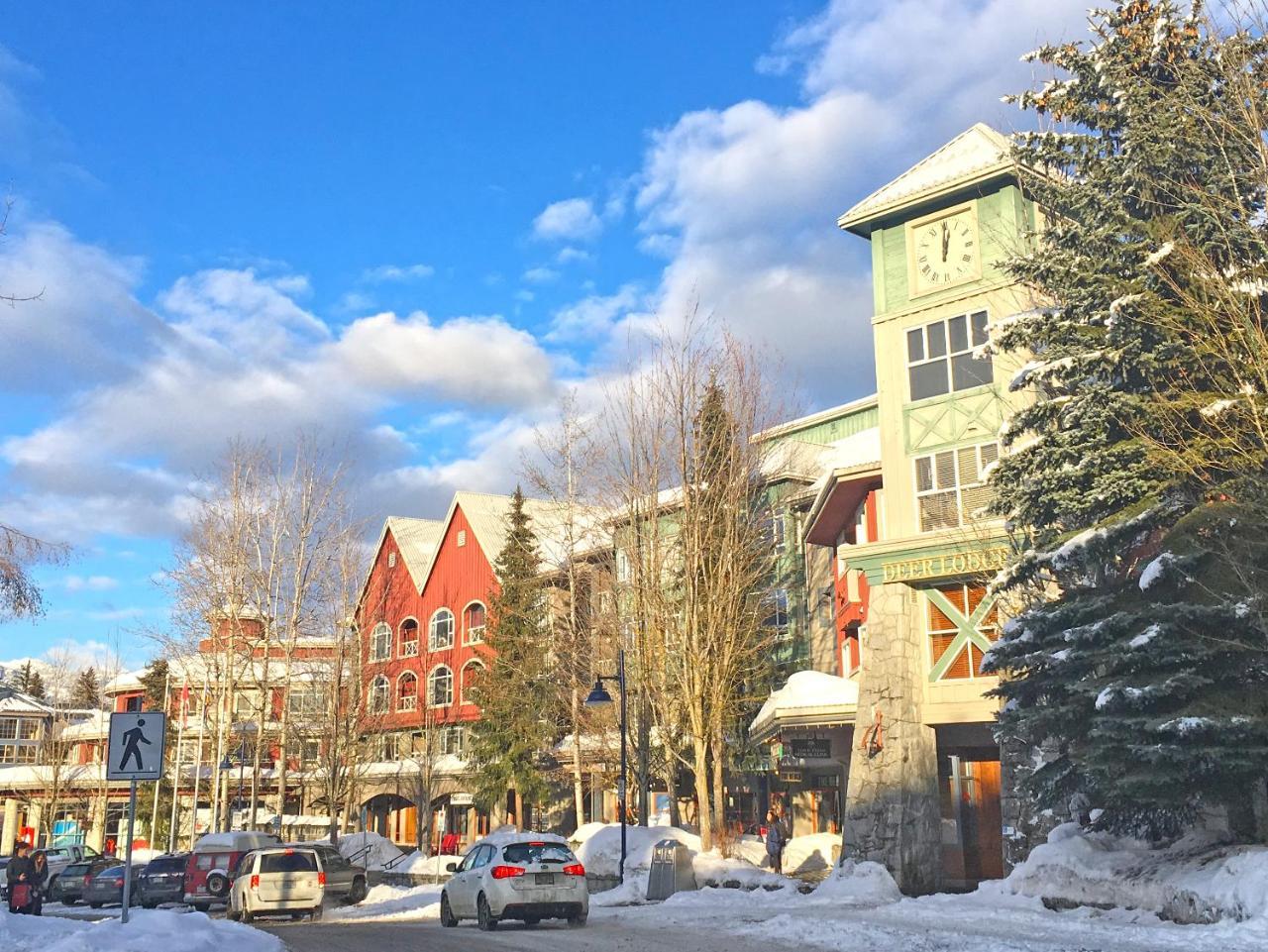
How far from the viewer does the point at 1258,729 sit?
1513 centimetres

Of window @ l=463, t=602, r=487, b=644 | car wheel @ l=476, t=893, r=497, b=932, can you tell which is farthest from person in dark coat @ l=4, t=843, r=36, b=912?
window @ l=463, t=602, r=487, b=644

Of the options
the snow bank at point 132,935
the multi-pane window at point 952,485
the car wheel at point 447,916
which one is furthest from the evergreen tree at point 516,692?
the snow bank at point 132,935

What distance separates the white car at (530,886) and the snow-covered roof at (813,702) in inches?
452

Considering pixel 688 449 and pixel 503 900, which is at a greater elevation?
pixel 688 449

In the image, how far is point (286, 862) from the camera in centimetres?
2366

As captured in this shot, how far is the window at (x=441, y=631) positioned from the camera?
59.4 meters

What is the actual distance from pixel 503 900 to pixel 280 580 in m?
32.9

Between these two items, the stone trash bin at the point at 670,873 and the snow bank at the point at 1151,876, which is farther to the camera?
the stone trash bin at the point at 670,873

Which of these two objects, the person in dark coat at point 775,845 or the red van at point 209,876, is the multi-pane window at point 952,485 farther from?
the red van at point 209,876

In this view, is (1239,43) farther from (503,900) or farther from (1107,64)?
(503,900)

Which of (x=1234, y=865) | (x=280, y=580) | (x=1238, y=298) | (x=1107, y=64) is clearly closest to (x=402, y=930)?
(x=1234, y=865)

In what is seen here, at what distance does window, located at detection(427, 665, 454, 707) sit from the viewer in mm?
58594

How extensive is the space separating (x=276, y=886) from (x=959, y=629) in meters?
15.4

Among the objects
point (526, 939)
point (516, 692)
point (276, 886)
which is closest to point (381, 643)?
point (516, 692)
